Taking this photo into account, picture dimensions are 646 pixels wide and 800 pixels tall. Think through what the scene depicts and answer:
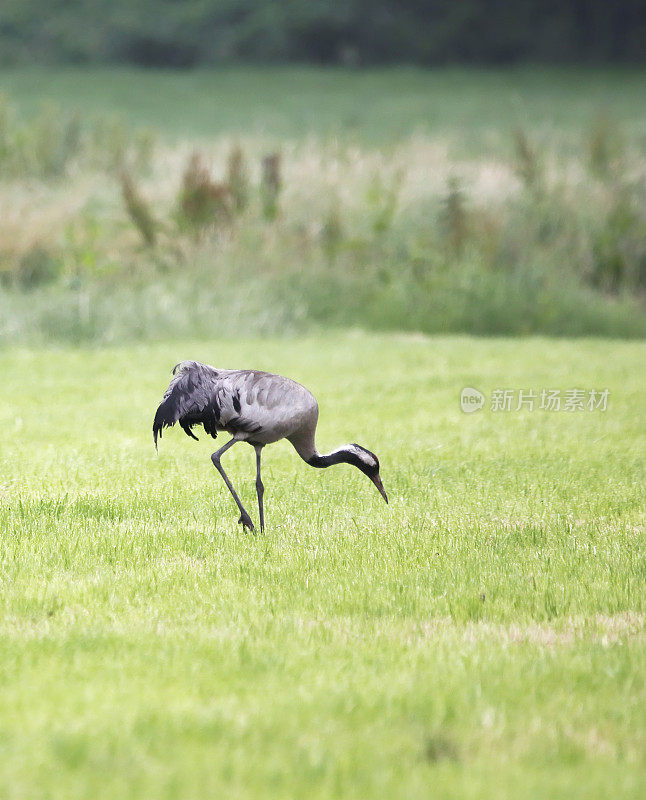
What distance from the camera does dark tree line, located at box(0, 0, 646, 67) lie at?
148 ft

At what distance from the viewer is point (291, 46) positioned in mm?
45719

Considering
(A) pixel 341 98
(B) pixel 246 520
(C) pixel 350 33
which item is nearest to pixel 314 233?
(B) pixel 246 520

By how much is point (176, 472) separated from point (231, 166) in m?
11.3

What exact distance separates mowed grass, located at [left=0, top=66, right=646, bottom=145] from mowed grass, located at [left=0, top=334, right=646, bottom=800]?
21.8 metres

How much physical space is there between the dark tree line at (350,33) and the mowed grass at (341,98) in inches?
76.9

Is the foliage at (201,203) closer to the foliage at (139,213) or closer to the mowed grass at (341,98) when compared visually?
the foliage at (139,213)

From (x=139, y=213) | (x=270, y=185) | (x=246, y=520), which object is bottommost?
(x=139, y=213)

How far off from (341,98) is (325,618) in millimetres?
35539

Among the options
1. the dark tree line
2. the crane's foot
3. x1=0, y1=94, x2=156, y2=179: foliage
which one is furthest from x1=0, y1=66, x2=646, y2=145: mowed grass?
the crane's foot

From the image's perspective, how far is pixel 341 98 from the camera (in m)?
38.7

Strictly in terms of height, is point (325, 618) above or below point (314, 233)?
above

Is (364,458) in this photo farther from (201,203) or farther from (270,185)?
(270,185)

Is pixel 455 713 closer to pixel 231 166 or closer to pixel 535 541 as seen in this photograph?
pixel 535 541

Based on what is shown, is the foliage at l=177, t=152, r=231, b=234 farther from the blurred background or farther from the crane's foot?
the crane's foot
